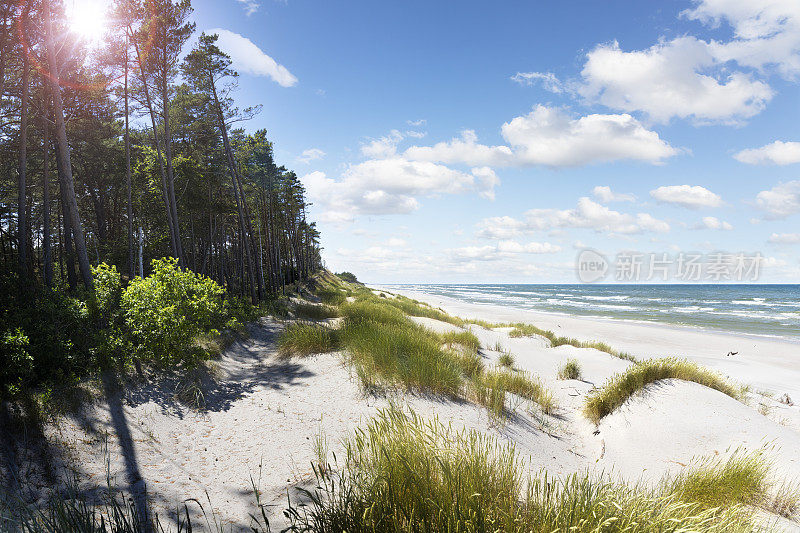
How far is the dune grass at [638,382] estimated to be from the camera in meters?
7.29

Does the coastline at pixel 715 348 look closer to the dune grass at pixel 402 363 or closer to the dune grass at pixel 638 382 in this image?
the dune grass at pixel 638 382

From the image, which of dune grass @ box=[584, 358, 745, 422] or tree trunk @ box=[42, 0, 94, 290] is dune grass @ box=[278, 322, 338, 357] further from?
dune grass @ box=[584, 358, 745, 422]

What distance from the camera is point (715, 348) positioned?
2136cm

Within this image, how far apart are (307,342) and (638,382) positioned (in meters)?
8.08

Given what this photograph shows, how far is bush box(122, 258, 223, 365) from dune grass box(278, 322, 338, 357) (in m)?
2.52

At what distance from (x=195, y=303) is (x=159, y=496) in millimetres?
4800

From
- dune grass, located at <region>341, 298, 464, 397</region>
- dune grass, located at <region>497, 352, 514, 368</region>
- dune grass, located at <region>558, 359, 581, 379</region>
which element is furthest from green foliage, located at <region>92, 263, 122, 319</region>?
dune grass, located at <region>558, 359, 581, 379</region>

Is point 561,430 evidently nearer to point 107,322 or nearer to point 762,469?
point 762,469

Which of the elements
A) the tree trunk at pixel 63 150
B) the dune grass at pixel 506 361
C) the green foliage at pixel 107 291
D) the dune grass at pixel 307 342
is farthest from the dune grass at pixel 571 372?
the tree trunk at pixel 63 150

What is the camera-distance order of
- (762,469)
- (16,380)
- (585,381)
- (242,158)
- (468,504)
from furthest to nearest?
Answer: (242,158) → (585,381) → (16,380) → (762,469) → (468,504)

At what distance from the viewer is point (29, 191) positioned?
2030 cm

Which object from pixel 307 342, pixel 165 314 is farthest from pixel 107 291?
pixel 307 342

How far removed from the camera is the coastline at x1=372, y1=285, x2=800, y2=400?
1438cm

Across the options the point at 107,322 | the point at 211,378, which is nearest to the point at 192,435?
the point at 211,378
